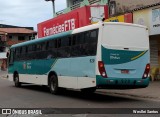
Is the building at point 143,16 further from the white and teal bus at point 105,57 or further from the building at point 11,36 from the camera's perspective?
the building at point 11,36

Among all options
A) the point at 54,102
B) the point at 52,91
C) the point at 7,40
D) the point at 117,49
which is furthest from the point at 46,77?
the point at 7,40

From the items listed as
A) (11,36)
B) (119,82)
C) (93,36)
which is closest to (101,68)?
(119,82)

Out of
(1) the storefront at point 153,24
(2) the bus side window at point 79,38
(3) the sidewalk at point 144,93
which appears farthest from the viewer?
(1) the storefront at point 153,24

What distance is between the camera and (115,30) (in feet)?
48.6

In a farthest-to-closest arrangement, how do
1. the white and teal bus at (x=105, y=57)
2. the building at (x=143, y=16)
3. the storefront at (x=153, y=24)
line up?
1. the building at (x=143, y=16)
2. the storefront at (x=153, y=24)
3. the white and teal bus at (x=105, y=57)

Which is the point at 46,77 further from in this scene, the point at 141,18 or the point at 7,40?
the point at 7,40

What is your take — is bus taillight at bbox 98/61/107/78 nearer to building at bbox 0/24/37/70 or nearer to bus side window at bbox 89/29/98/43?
bus side window at bbox 89/29/98/43

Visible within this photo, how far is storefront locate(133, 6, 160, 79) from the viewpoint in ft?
67.7

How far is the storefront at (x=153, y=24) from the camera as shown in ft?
67.7

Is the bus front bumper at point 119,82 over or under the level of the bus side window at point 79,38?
under

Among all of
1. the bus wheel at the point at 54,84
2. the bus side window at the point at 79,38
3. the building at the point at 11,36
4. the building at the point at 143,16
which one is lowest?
the bus wheel at the point at 54,84

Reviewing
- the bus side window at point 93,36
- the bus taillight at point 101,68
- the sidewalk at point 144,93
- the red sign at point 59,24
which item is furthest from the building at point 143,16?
the bus taillight at point 101,68

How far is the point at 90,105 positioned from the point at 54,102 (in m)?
1.83

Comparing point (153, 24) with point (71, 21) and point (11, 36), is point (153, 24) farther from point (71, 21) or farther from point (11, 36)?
point (11, 36)
